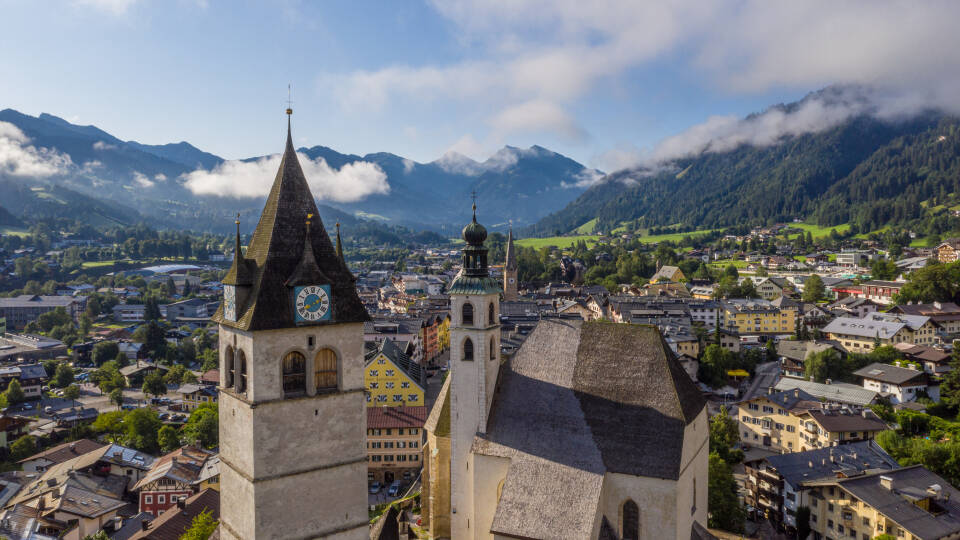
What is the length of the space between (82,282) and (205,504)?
175988 millimetres

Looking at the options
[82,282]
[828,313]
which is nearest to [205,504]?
[828,313]

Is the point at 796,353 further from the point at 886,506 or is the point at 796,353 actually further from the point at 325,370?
the point at 325,370

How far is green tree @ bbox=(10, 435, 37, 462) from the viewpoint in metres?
63.9

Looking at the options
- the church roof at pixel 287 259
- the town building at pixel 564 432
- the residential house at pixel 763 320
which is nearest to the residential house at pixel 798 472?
the town building at pixel 564 432

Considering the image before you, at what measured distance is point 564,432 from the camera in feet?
87.1

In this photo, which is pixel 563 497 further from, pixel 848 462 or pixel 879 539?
pixel 848 462

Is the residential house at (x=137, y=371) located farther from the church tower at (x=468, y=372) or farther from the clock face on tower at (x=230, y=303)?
the clock face on tower at (x=230, y=303)

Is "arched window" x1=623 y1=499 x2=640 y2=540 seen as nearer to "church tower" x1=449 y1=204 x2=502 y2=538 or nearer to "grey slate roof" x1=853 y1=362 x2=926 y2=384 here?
"church tower" x1=449 y1=204 x2=502 y2=538

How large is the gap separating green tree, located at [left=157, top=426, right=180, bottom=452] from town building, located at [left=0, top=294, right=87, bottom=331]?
97778mm

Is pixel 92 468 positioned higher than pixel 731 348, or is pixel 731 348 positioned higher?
pixel 731 348

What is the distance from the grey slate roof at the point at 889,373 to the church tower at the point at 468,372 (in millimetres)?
58900

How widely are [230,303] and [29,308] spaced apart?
161023 mm

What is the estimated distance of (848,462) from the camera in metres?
46.0

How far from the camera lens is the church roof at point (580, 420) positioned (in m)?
25.0
